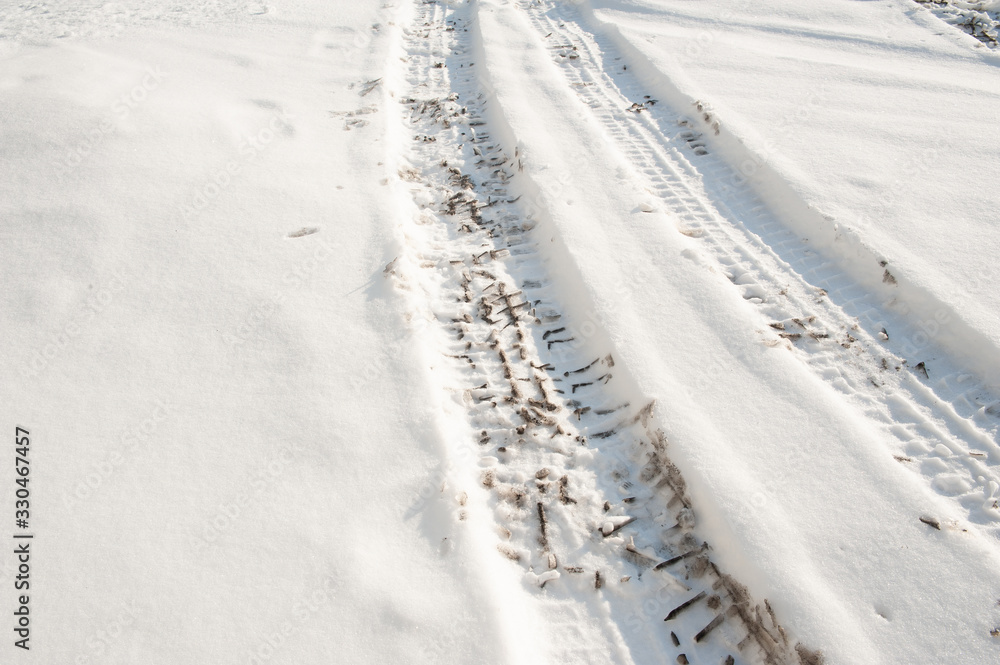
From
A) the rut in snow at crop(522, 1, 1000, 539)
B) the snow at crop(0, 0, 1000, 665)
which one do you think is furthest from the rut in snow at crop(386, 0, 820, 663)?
the rut in snow at crop(522, 1, 1000, 539)

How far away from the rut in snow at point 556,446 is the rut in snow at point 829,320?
591 millimetres

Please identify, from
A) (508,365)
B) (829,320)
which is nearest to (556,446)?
(508,365)

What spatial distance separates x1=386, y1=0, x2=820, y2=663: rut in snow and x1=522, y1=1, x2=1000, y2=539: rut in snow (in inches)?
23.3

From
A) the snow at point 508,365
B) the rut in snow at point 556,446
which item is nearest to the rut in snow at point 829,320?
the snow at point 508,365

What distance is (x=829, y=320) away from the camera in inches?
123

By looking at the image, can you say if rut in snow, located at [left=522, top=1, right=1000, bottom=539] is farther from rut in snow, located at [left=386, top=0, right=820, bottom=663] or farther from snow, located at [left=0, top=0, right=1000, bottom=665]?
rut in snow, located at [left=386, top=0, right=820, bottom=663]

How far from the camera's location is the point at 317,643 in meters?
1.94

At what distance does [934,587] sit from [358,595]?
2042 mm

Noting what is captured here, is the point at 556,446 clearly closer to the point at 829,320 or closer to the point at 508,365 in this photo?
the point at 508,365

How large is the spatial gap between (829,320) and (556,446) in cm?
171

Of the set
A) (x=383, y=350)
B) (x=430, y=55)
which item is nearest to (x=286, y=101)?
(x=430, y=55)

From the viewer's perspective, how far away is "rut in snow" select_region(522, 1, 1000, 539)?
246 centimetres

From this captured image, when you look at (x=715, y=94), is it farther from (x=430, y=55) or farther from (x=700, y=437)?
(x=700, y=437)

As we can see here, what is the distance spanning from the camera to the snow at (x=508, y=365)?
2055mm
